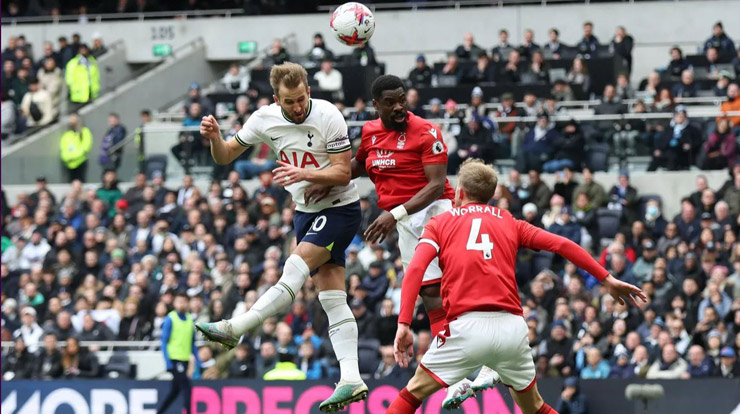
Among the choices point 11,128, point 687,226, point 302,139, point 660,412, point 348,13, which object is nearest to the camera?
point 302,139

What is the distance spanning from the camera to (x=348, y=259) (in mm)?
19672

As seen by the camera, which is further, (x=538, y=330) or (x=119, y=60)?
(x=119, y=60)

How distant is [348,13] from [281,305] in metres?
2.50

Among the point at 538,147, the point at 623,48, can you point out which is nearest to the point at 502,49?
the point at 623,48

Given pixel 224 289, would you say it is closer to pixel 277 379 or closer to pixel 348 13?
pixel 277 379

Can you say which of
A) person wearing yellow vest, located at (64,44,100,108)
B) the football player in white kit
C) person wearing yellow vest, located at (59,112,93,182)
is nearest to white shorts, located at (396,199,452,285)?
the football player in white kit

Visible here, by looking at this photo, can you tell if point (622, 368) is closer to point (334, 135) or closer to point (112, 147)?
point (334, 135)

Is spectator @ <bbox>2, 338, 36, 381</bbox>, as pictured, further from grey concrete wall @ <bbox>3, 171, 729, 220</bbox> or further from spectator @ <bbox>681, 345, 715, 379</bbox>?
spectator @ <bbox>681, 345, 715, 379</bbox>

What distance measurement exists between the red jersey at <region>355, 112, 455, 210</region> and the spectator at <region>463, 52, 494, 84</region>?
1311cm

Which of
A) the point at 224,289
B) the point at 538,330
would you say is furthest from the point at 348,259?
the point at 538,330

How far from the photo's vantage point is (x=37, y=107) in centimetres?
2728

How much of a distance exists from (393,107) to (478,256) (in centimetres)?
203

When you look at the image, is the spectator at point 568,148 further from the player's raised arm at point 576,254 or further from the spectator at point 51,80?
the player's raised arm at point 576,254

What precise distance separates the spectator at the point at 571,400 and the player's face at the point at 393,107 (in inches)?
201
